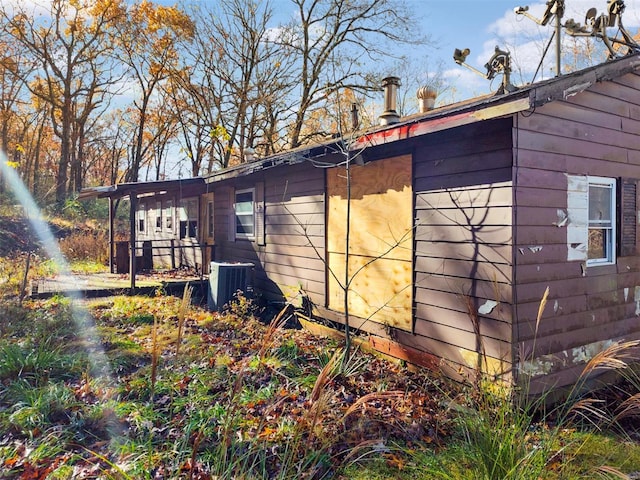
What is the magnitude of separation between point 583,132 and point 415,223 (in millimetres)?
2148

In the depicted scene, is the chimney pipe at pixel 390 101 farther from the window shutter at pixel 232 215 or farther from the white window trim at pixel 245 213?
the window shutter at pixel 232 215

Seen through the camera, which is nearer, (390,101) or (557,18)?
(557,18)

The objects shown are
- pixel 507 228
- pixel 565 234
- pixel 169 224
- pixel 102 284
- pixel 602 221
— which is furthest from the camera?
pixel 169 224

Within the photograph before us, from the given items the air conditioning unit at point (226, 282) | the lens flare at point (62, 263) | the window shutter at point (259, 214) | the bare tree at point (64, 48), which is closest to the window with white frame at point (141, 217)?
the lens flare at point (62, 263)

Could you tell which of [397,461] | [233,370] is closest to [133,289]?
[233,370]

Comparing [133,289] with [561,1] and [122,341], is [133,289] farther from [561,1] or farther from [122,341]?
[561,1]

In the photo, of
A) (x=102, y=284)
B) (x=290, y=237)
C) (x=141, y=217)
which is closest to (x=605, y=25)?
(x=290, y=237)

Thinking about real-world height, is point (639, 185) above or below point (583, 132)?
below

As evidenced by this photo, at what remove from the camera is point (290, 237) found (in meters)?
8.14

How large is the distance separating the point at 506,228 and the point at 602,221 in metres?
1.71

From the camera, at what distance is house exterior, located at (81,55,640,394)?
171 inches

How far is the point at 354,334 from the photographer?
643 centimetres

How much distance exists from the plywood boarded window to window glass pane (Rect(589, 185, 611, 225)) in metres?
2.10

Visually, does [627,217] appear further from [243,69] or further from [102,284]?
[243,69]
